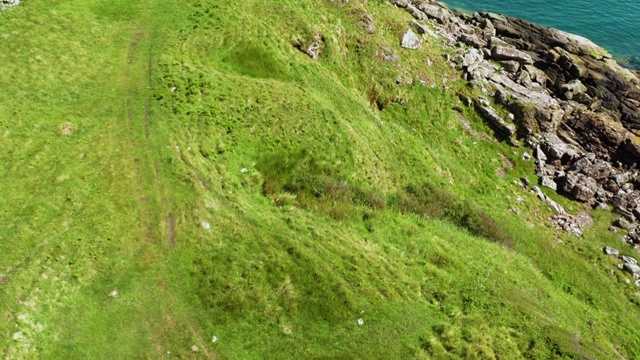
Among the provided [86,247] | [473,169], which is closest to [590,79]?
[473,169]

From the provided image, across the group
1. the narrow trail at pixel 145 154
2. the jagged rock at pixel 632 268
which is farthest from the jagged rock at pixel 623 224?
the narrow trail at pixel 145 154

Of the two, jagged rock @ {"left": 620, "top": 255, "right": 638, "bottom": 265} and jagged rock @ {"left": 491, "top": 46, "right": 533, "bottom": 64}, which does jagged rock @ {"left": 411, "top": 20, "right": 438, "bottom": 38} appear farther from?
jagged rock @ {"left": 620, "top": 255, "right": 638, "bottom": 265}

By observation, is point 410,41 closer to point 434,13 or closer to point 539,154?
point 434,13

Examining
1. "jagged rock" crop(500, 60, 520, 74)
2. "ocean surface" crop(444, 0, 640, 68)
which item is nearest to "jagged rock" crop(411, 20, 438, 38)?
"jagged rock" crop(500, 60, 520, 74)

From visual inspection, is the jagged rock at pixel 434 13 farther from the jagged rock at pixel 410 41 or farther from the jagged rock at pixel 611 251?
the jagged rock at pixel 611 251

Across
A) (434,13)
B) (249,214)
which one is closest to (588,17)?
(434,13)

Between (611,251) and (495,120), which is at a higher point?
(495,120)
